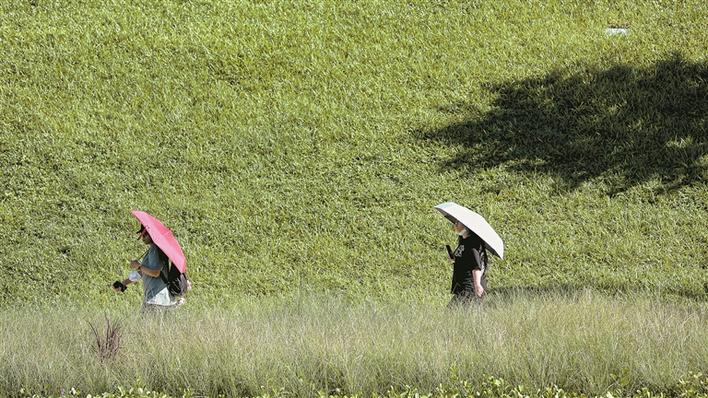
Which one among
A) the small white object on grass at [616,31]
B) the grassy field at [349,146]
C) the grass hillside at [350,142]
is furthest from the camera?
the small white object on grass at [616,31]

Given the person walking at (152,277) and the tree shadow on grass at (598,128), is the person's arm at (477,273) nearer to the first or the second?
the person walking at (152,277)

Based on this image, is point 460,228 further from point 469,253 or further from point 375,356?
point 375,356

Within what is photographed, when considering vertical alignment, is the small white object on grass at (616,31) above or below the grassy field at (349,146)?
above

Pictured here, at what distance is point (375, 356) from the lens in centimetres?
723

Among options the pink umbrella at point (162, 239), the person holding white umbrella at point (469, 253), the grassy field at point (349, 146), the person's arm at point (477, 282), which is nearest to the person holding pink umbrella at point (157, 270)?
the pink umbrella at point (162, 239)

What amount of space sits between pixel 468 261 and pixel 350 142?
6.41 metres

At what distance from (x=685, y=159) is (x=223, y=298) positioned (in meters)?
7.11

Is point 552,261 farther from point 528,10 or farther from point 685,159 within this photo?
point 528,10

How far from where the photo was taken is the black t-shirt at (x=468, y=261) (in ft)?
29.9

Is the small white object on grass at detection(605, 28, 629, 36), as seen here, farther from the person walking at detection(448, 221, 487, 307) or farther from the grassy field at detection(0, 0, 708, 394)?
the person walking at detection(448, 221, 487, 307)

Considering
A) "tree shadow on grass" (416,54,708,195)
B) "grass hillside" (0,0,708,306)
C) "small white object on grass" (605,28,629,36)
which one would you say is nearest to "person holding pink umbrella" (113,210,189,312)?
"grass hillside" (0,0,708,306)

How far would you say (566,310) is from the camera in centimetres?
848

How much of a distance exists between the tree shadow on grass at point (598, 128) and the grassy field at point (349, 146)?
37 mm

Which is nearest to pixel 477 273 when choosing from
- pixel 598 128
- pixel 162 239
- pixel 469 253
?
pixel 469 253
